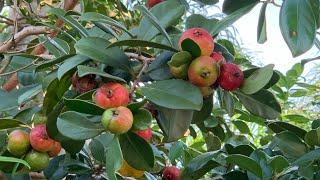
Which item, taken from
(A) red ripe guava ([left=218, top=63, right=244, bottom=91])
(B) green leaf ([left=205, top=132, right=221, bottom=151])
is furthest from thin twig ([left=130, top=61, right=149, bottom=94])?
(B) green leaf ([left=205, top=132, right=221, bottom=151])

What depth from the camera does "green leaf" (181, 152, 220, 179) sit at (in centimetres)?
91

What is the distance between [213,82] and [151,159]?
142 millimetres

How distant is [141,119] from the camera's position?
0.70 meters

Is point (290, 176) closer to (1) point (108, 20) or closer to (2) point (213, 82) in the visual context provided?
(2) point (213, 82)

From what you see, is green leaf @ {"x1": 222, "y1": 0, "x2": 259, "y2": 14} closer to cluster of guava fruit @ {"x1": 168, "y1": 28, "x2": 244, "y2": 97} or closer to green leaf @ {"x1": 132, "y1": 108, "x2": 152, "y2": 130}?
cluster of guava fruit @ {"x1": 168, "y1": 28, "x2": 244, "y2": 97}

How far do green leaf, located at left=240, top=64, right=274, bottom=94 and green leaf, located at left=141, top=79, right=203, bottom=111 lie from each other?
9cm

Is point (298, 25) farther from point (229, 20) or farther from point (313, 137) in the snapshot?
point (313, 137)

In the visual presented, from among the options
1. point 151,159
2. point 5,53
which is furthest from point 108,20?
point 5,53

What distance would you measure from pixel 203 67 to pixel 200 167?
252 mm

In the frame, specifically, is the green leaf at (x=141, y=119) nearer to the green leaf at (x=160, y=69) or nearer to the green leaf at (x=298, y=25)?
the green leaf at (x=160, y=69)

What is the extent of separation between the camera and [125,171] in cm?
89

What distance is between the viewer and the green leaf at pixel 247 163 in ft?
2.75

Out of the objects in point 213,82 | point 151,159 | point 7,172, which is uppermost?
point 213,82

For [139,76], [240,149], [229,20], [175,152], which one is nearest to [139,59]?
[139,76]
